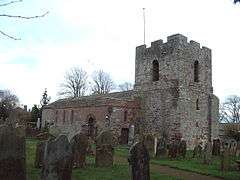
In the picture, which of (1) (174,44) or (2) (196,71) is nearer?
(1) (174,44)

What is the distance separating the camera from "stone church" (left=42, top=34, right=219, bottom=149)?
31.0 m

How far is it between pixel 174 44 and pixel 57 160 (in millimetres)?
24290

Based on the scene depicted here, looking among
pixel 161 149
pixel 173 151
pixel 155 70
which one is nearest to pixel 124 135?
pixel 155 70

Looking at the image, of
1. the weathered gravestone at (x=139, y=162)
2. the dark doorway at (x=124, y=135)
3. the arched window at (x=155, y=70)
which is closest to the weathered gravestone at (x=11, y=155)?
the weathered gravestone at (x=139, y=162)

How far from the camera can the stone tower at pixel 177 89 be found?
1214 inches

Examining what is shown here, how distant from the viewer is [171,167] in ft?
53.3

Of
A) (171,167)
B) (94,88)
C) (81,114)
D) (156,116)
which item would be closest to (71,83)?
(94,88)

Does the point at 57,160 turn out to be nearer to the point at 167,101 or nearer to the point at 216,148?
the point at 216,148

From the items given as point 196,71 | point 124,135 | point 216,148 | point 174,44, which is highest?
point 174,44

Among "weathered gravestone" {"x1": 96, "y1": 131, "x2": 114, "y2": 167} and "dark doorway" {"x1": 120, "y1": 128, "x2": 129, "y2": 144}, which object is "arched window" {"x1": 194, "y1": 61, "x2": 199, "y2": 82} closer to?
"dark doorway" {"x1": 120, "y1": 128, "x2": 129, "y2": 144}

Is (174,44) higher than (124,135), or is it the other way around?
(174,44)

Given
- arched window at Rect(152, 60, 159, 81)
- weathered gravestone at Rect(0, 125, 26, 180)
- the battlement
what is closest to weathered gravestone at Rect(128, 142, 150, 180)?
weathered gravestone at Rect(0, 125, 26, 180)

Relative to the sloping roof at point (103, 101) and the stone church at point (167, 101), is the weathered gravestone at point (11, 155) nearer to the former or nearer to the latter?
the stone church at point (167, 101)

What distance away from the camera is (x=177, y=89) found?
3066cm
